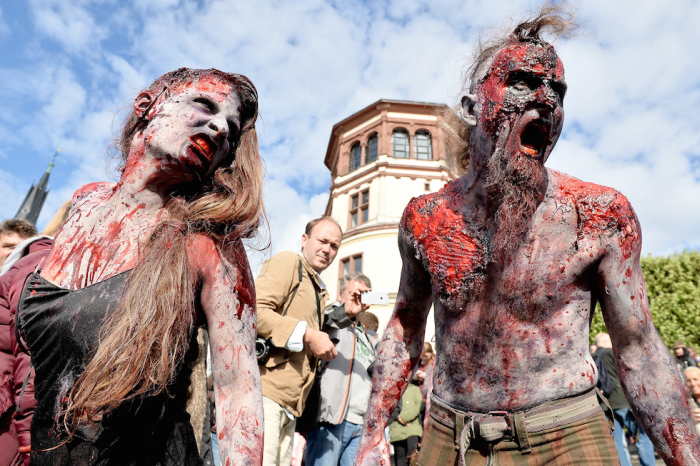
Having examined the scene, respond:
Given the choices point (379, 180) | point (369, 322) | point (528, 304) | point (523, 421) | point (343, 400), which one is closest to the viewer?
point (523, 421)

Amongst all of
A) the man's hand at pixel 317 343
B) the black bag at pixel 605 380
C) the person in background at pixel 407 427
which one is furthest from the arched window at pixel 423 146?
the man's hand at pixel 317 343

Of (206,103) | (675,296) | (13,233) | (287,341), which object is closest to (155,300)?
(206,103)

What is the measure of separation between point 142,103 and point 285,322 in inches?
69.3

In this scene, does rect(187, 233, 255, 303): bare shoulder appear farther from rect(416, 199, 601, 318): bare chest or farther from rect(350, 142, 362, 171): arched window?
rect(350, 142, 362, 171): arched window

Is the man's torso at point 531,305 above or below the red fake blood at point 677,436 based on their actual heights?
above

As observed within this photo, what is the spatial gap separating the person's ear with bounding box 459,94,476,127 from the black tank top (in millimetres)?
1440

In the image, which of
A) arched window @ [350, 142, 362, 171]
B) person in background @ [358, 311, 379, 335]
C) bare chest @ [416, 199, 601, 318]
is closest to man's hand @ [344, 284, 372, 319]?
person in background @ [358, 311, 379, 335]

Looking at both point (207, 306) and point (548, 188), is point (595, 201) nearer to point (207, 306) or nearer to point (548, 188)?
point (548, 188)

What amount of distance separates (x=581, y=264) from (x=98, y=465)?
161 cm

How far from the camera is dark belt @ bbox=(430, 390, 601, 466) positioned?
60.6 inches

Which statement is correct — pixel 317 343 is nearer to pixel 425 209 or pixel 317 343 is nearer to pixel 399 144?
pixel 425 209

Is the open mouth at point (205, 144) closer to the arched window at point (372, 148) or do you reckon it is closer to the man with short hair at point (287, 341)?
the man with short hair at point (287, 341)

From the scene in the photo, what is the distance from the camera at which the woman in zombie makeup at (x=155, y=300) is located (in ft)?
4.03

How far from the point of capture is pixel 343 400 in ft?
12.1
